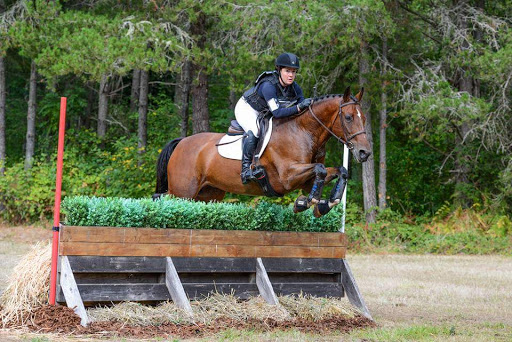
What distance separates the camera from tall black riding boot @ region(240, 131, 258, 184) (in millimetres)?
7258

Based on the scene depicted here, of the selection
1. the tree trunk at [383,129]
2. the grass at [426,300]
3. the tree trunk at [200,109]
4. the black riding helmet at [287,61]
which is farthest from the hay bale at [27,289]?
the tree trunk at [200,109]

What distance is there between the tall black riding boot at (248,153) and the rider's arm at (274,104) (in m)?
0.35

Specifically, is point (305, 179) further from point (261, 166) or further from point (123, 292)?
point (123, 292)

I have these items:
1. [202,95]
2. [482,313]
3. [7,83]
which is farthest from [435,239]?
[7,83]

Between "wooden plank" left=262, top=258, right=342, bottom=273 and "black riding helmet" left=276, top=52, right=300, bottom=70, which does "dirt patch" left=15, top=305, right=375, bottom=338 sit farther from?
"black riding helmet" left=276, top=52, right=300, bottom=70

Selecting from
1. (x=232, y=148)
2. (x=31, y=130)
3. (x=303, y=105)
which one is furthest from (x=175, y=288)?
(x=31, y=130)

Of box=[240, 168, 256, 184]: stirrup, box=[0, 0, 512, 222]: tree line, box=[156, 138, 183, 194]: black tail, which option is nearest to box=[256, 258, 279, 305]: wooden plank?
box=[240, 168, 256, 184]: stirrup

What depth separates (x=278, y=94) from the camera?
732 cm

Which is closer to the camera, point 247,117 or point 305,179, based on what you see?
point 305,179

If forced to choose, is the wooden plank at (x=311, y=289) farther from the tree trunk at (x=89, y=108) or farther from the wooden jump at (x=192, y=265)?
the tree trunk at (x=89, y=108)

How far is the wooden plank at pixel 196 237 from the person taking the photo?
19.5 ft

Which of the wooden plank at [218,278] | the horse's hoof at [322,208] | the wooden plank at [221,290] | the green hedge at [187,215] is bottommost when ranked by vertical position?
the wooden plank at [221,290]

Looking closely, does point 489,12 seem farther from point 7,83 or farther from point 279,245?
point 7,83

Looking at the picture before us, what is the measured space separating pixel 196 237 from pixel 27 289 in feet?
5.04
